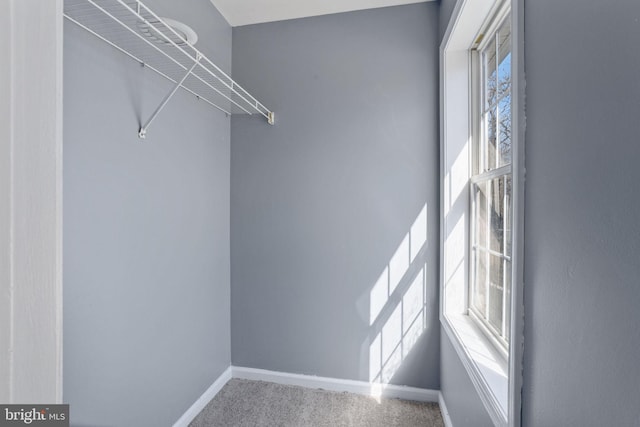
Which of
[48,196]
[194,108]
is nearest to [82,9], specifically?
[194,108]

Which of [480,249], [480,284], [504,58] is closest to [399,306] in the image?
[480,284]

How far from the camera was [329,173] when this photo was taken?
1.94 metres

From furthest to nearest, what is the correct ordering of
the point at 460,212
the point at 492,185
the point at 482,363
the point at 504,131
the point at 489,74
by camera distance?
the point at 460,212, the point at 489,74, the point at 492,185, the point at 504,131, the point at 482,363

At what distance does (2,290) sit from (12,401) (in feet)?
0.45

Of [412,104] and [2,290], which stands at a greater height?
[412,104]

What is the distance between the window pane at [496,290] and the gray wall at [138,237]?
1.49m

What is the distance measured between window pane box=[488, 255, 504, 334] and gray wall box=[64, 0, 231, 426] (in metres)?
1.49

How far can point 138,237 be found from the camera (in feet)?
4.33

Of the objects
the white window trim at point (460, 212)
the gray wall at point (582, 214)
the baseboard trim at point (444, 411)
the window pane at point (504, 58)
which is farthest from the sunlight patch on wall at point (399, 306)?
the gray wall at point (582, 214)

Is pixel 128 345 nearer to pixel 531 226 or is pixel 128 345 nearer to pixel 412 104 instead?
pixel 531 226

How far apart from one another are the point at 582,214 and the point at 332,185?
1423mm

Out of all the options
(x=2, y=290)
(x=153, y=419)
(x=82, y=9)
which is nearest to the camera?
(x=2, y=290)

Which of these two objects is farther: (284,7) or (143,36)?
(284,7)

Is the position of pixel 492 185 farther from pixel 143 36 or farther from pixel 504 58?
pixel 143 36
